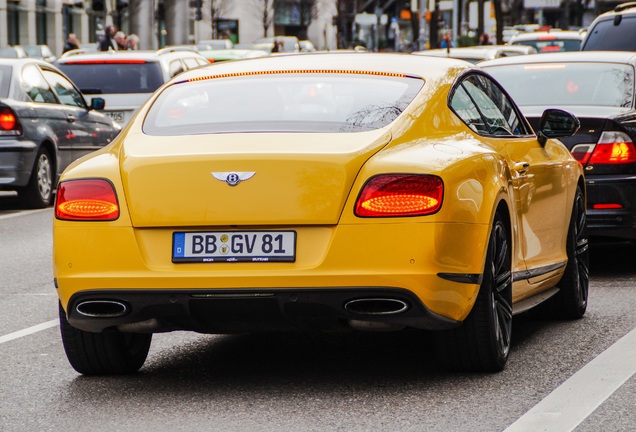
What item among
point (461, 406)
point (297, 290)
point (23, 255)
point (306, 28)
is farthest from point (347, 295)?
point (306, 28)

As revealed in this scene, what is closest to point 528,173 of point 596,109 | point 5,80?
point 596,109

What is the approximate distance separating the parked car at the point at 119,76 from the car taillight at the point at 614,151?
11.5 m

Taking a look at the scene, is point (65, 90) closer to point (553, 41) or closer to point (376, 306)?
point (376, 306)

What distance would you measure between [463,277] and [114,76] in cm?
1571

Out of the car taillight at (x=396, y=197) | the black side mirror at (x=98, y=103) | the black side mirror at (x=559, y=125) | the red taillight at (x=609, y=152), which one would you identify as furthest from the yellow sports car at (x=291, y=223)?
the black side mirror at (x=98, y=103)

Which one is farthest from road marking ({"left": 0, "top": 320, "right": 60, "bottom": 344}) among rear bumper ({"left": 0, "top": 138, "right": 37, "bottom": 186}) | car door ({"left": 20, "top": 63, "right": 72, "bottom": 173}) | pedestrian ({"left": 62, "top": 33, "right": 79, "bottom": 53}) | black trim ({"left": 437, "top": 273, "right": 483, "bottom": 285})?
pedestrian ({"left": 62, "top": 33, "right": 79, "bottom": 53})

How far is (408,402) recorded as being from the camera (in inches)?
240

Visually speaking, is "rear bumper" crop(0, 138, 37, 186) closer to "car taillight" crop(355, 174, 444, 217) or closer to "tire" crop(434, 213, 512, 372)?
"tire" crop(434, 213, 512, 372)

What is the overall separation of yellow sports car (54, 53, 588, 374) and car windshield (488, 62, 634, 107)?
451 cm

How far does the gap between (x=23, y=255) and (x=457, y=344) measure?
6.82 meters

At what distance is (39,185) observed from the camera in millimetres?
17219

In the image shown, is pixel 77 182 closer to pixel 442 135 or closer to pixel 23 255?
pixel 442 135

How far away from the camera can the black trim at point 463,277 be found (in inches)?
241

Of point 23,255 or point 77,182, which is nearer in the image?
point 77,182
